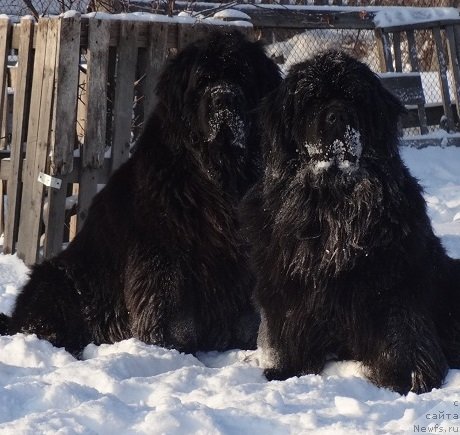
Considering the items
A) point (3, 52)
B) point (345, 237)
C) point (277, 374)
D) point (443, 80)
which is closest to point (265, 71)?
point (345, 237)

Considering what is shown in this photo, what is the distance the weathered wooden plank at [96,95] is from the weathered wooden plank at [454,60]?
253 inches

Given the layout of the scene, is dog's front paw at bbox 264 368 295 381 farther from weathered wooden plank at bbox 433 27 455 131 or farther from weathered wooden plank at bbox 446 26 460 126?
weathered wooden plank at bbox 446 26 460 126

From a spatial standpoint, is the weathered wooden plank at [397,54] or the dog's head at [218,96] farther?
the weathered wooden plank at [397,54]

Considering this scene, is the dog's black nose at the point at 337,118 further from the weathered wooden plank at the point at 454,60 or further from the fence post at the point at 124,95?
Result: the weathered wooden plank at the point at 454,60

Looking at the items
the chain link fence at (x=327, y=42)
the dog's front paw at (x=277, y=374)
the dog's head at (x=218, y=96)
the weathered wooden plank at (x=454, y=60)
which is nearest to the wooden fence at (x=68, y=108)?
the dog's head at (x=218, y=96)

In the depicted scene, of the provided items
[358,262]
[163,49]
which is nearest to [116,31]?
[163,49]

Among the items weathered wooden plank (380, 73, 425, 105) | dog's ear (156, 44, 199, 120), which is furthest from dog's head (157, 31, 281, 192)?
weathered wooden plank (380, 73, 425, 105)

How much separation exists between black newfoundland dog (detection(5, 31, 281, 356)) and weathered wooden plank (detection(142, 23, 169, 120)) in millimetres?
1938

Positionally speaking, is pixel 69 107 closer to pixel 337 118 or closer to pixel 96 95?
pixel 96 95

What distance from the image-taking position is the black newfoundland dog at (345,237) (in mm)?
3984

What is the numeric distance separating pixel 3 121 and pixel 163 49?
178cm

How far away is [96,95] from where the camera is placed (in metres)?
6.58

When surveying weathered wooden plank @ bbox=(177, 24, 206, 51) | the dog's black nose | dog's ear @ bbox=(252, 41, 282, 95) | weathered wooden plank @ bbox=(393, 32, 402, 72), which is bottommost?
the dog's black nose
